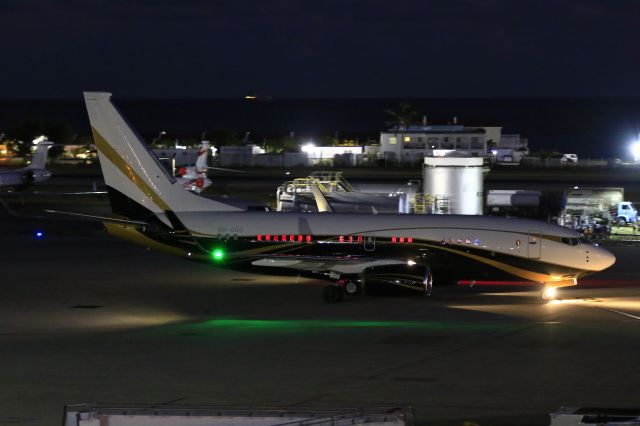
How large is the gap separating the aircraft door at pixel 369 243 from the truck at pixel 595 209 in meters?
27.6

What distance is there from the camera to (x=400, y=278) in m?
38.3

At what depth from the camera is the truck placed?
65.6 metres

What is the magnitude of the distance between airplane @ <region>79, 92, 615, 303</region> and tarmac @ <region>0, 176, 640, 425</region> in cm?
125

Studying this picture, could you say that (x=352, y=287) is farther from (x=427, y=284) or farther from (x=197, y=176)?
(x=197, y=176)

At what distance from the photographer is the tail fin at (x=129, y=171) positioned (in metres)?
40.4

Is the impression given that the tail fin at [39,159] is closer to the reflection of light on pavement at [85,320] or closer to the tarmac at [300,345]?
the tarmac at [300,345]

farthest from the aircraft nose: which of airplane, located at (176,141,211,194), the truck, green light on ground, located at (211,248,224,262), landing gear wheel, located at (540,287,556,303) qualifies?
airplane, located at (176,141,211,194)

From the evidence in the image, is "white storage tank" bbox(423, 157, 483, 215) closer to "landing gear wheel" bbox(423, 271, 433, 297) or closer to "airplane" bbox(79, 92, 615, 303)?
"airplane" bbox(79, 92, 615, 303)

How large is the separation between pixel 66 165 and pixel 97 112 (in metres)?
87.5

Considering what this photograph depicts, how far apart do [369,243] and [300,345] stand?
1029cm

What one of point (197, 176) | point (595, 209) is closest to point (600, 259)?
point (595, 209)

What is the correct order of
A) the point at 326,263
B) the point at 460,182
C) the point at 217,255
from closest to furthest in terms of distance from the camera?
the point at 326,263
the point at 217,255
the point at 460,182

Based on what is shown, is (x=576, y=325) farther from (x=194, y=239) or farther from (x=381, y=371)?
(x=194, y=239)

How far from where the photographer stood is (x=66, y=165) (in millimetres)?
125000
